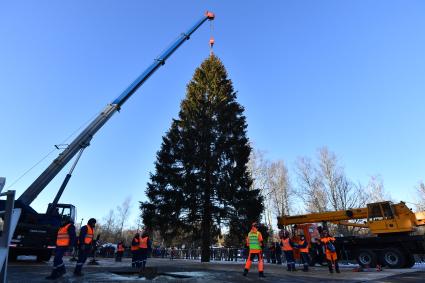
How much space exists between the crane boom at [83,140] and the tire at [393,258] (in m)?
15.7

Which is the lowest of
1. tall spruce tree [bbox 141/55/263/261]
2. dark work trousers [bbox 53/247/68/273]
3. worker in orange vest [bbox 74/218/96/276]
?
dark work trousers [bbox 53/247/68/273]

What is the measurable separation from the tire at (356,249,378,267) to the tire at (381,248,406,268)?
410 mm

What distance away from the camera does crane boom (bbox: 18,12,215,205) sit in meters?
13.9

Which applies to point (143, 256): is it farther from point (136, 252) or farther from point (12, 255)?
point (12, 255)

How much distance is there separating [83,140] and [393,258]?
52.8ft

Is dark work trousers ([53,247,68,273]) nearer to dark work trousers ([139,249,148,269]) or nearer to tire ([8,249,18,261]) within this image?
dark work trousers ([139,249,148,269])

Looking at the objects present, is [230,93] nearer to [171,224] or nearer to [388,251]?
[171,224]

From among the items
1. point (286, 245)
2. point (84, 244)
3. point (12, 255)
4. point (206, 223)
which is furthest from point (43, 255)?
point (286, 245)

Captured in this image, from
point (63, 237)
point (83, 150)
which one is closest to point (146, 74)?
point (83, 150)

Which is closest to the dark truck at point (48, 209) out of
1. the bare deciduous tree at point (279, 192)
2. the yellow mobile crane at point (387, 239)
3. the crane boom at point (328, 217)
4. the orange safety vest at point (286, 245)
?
the orange safety vest at point (286, 245)

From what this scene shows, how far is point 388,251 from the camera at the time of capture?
16.2m

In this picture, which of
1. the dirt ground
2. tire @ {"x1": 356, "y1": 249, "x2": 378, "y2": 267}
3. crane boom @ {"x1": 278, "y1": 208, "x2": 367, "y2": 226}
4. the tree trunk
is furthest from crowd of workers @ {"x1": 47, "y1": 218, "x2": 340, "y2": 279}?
the tree trunk

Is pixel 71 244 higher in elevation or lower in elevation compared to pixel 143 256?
higher

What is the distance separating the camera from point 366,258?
16.9 meters
